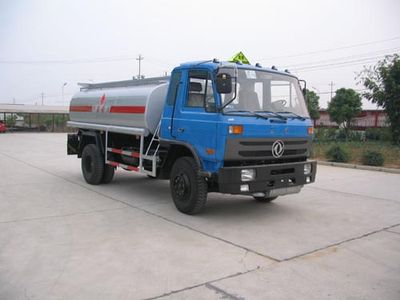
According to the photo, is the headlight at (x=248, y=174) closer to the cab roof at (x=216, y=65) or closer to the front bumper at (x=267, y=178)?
the front bumper at (x=267, y=178)

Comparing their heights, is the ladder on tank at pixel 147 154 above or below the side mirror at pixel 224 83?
below

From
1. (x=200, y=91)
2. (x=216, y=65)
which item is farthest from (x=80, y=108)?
(x=216, y=65)

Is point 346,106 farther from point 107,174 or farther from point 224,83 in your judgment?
point 224,83

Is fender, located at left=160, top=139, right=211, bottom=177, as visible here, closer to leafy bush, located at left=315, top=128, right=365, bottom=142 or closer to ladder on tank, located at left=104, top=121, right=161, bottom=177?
ladder on tank, located at left=104, top=121, right=161, bottom=177

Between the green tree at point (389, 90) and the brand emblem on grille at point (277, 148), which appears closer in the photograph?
the brand emblem on grille at point (277, 148)

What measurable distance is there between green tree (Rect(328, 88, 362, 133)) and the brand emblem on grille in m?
32.4

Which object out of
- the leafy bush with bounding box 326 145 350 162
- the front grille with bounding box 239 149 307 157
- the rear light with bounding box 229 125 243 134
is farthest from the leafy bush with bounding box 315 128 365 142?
the rear light with bounding box 229 125 243 134

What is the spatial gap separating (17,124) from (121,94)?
51397mm

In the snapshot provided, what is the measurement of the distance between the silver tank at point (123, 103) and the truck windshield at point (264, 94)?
198cm

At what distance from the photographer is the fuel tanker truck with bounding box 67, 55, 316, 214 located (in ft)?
22.6

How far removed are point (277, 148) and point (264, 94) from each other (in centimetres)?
95

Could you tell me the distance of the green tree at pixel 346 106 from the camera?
1502 inches

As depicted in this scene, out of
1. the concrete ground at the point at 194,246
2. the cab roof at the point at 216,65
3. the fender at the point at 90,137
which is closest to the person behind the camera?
the concrete ground at the point at 194,246

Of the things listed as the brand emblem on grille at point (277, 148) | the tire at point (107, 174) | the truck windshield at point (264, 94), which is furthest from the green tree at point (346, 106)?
the brand emblem on grille at point (277, 148)
